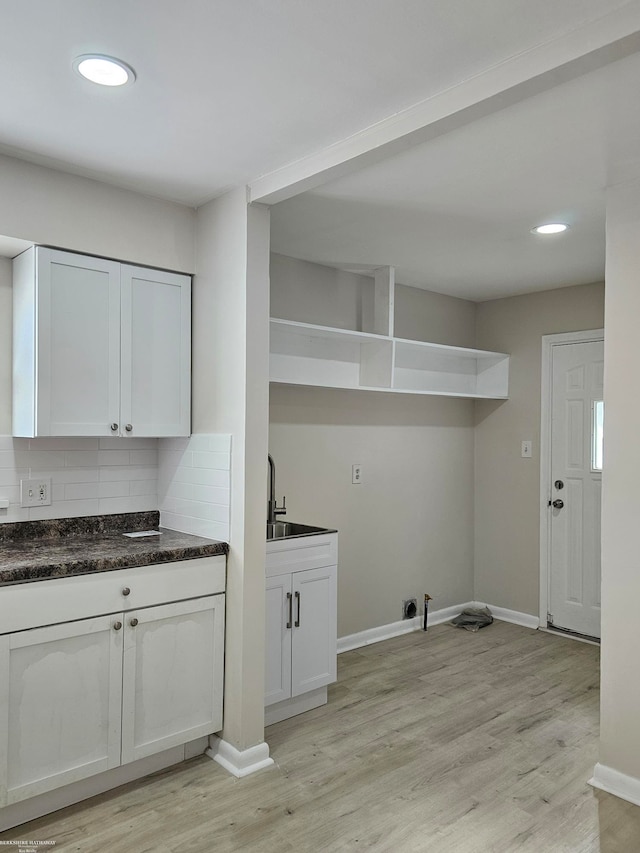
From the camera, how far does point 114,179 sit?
2725 mm

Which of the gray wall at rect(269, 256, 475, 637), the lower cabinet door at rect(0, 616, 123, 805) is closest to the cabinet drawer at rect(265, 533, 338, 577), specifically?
the gray wall at rect(269, 256, 475, 637)

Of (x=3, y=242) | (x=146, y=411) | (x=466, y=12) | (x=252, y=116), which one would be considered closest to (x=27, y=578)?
(x=146, y=411)

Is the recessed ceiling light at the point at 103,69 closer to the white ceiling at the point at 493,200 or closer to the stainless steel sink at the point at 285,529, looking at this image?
the white ceiling at the point at 493,200

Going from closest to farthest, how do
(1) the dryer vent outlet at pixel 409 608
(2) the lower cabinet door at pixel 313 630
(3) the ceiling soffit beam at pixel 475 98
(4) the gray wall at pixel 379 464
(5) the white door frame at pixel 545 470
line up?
(3) the ceiling soffit beam at pixel 475 98, (2) the lower cabinet door at pixel 313 630, (4) the gray wall at pixel 379 464, (1) the dryer vent outlet at pixel 409 608, (5) the white door frame at pixel 545 470

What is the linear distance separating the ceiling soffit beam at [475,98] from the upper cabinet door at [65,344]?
0.85 metres

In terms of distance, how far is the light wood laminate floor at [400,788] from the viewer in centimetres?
229

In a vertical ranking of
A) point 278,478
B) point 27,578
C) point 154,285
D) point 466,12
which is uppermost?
point 466,12

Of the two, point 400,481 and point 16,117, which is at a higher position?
point 16,117

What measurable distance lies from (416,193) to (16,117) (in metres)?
1.56

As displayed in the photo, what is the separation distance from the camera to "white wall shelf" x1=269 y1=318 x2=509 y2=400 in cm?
375

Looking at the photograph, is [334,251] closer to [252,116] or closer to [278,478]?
[278,478]

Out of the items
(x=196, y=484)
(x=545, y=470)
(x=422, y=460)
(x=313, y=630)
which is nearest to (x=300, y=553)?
(x=313, y=630)

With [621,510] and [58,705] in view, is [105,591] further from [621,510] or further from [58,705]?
[621,510]

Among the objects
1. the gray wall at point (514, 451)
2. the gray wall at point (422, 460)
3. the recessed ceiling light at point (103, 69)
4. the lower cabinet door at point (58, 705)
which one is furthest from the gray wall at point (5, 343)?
the gray wall at point (514, 451)
